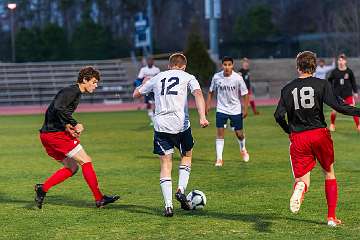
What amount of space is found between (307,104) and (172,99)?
191cm

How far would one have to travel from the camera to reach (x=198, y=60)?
142 feet

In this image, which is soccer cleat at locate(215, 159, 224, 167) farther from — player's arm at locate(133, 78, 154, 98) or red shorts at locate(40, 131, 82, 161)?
player's arm at locate(133, 78, 154, 98)

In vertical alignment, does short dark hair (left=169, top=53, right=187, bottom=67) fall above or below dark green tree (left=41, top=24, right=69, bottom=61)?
above

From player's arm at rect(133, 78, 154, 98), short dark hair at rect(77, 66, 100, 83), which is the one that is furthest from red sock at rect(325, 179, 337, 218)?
short dark hair at rect(77, 66, 100, 83)

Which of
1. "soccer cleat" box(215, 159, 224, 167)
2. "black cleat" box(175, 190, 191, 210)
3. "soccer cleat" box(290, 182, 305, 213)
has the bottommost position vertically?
"soccer cleat" box(215, 159, 224, 167)

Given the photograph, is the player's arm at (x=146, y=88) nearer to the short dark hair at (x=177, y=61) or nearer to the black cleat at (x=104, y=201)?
the short dark hair at (x=177, y=61)

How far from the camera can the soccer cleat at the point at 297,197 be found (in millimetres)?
8305

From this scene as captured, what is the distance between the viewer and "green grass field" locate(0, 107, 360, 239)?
9.01m

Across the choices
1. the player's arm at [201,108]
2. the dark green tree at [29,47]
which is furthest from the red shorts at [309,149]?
the dark green tree at [29,47]

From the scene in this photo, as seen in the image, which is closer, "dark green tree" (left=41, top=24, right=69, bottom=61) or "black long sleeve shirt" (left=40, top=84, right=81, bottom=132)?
"black long sleeve shirt" (left=40, top=84, right=81, bottom=132)

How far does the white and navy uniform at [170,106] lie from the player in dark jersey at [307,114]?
153cm

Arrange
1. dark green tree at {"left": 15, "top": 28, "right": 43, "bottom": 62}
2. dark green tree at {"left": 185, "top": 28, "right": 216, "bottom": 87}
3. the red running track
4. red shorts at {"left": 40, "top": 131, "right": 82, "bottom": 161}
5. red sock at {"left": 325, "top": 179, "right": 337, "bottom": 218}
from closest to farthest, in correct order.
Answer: red sock at {"left": 325, "top": 179, "right": 337, "bottom": 218}, red shorts at {"left": 40, "top": 131, "right": 82, "bottom": 161}, the red running track, dark green tree at {"left": 185, "top": 28, "right": 216, "bottom": 87}, dark green tree at {"left": 15, "top": 28, "right": 43, "bottom": 62}

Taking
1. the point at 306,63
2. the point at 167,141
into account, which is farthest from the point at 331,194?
the point at 167,141

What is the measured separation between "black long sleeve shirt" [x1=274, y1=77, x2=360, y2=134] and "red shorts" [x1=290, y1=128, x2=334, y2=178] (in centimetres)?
8
